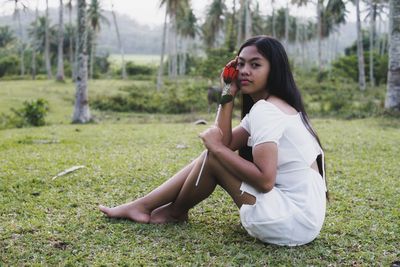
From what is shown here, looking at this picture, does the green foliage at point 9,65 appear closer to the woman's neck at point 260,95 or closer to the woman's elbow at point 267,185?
the woman's neck at point 260,95

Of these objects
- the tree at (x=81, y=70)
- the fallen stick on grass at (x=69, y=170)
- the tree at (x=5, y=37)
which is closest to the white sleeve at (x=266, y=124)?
the fallen stick on grass at (x=69, y=170)

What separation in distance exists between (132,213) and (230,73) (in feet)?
4.57

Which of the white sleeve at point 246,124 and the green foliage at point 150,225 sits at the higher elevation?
the white sleeve at point 246,124

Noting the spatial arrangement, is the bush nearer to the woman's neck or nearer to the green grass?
the woman's neck

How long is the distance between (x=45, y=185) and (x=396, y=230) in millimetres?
3630

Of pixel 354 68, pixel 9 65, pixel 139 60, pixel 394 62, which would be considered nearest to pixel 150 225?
pixel 394 62

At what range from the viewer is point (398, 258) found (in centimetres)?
335

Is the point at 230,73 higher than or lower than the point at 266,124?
higher

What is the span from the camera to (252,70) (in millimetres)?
3318

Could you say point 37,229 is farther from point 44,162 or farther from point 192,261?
point 44,162

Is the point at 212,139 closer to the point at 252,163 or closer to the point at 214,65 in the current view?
the point at 252,163

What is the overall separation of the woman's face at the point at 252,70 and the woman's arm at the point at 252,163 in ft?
1.32

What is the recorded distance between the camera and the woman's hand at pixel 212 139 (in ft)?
10.8

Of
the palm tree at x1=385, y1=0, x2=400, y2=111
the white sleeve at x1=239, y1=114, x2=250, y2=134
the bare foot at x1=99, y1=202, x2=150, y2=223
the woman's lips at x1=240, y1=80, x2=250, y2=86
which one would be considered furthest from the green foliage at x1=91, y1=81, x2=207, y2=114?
the woman's lips at x1=240, y1=80, x2=250, y2=86
